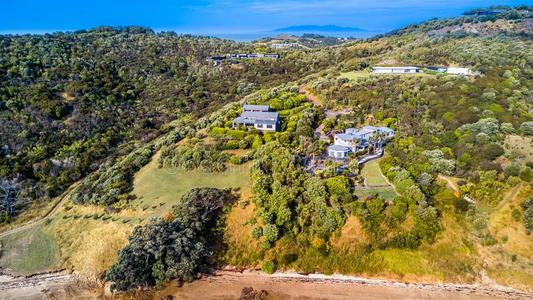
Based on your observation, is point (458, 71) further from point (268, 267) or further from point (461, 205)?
point (268, 267)

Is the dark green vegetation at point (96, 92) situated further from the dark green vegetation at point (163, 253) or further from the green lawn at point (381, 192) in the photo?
the green lawn at point (381, 192)

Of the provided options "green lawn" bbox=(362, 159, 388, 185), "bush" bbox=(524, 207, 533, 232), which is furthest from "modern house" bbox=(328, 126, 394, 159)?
"bush" bbox=(524, 207, 533, 232)

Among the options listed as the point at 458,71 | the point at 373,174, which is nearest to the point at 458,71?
the point at 458,71

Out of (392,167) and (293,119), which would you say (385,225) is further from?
(293,119)

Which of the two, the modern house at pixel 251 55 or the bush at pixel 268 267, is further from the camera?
the modern house at pixel 251 55

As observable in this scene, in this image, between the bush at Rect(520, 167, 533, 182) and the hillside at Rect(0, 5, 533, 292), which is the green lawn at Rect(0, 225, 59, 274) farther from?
the bush at Rect(520, 167, 533, 182)

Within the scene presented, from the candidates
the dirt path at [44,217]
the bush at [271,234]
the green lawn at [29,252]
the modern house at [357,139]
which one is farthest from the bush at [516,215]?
the dirt path at [44,217]
